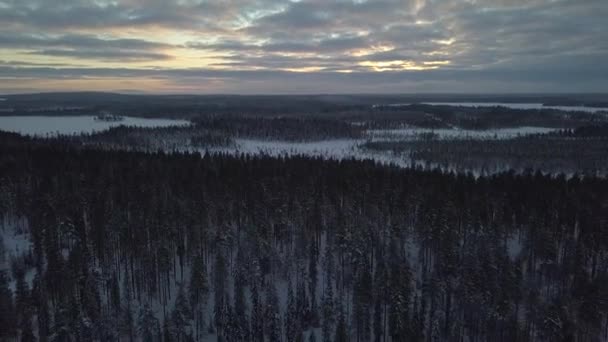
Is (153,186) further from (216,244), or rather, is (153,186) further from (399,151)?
(399,151)

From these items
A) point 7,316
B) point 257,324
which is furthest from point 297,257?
point 7,316

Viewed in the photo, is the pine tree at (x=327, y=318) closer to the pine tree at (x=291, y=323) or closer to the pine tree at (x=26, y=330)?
the pine tree at (x=291, y=323)

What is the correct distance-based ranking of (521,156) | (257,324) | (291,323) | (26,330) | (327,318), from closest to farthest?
1. (26,330)
2. (291,323)
3. (257,324)
4. (327,318)
5. (521,156)

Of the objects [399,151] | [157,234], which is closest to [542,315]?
[157,234]

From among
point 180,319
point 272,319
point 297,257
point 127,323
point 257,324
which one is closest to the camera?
point 180,319

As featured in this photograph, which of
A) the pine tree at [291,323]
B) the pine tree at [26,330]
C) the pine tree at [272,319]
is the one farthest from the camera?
the pine tree at [272,319]

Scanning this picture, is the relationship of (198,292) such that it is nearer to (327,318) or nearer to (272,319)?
(272,319)

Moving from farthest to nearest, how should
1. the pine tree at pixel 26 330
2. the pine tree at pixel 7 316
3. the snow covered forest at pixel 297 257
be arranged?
the snow covered forest at pixel 297 257
the pine tree at pixel 7 316
the pine tree at pixel 26 330

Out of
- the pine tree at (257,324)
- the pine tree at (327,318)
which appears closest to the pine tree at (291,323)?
the pine tree at (257,324)

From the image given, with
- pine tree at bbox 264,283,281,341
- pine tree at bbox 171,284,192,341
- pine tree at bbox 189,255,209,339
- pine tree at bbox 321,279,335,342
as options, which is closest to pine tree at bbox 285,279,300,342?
pine tree at bbox 264,283,281,341
